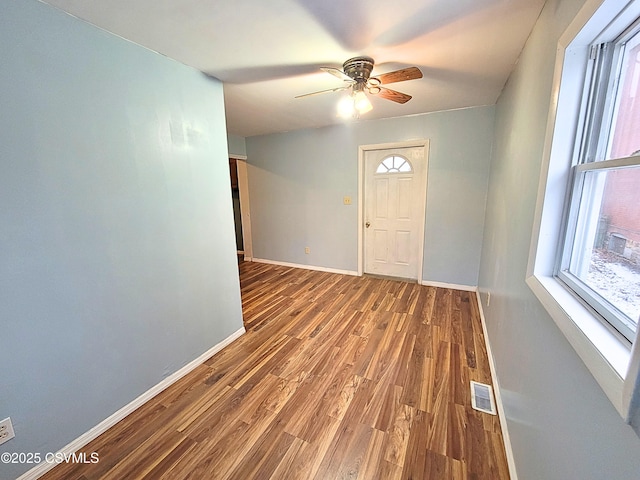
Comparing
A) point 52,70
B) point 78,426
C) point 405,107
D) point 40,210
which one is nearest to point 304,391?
point 78,426

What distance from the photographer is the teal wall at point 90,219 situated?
3.96ft

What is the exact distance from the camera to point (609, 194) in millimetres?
855

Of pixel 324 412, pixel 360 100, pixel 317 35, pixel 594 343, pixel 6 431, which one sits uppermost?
pixel 317 35

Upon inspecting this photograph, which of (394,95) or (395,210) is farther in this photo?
(395,210)

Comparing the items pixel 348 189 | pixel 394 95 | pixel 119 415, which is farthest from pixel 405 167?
pixel 119 415

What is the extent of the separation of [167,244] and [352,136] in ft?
9.65

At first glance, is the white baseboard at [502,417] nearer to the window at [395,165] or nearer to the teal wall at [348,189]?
the teal wall at [348,189]

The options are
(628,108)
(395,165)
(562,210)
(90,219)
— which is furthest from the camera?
(395,165)

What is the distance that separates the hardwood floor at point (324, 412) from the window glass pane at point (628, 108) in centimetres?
152

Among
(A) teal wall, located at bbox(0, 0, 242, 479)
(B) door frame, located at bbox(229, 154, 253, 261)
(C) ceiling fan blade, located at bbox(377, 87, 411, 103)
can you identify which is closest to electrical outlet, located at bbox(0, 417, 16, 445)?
(A) teal wall, located at bbox(0, 0, 242, 479)

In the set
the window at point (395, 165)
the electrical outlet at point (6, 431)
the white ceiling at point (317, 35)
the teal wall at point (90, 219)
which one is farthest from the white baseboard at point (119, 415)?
the window at point (395, 165)

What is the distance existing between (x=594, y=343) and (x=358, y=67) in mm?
1989

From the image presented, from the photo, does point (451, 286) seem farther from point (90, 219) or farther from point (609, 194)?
point (90, 219)

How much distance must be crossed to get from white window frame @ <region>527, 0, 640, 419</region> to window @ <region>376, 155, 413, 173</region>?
2.60 meters
